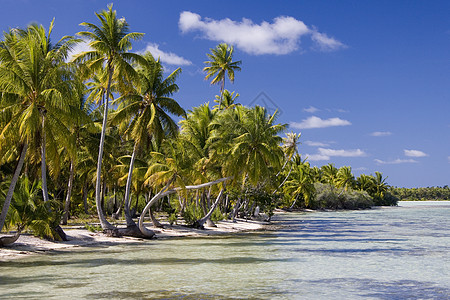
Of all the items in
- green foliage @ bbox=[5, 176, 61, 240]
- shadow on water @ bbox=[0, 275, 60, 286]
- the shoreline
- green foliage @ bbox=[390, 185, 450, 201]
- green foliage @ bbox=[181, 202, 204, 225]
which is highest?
green foliage @ bbox=[390, 185, 450, 201]

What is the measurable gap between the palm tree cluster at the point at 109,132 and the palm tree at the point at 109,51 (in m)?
0.06

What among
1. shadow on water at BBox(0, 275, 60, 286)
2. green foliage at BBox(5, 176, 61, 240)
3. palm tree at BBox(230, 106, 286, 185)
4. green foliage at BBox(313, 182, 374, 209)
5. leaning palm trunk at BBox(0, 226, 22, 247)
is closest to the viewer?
shadow on water at BBox(0, 275, 60, 286)

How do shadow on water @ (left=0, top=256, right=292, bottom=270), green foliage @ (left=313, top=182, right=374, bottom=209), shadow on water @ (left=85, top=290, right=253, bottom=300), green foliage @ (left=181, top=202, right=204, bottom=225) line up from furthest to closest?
green foliage @ (left=313, top=182, right=374, bottom=209), green foliage @ (left=181, top=202, right=204, bottom=225), shadow on water @ (left=0, top=256, right=292, bottom=270), shadow on water @ (left=85, top=290, right=253, bottom=300)

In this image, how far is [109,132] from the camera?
37188 millimetres

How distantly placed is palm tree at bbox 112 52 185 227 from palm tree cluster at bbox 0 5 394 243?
0.06 m

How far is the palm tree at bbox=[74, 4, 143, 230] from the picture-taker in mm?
25766

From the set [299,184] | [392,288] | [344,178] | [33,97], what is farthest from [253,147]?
[344,178]

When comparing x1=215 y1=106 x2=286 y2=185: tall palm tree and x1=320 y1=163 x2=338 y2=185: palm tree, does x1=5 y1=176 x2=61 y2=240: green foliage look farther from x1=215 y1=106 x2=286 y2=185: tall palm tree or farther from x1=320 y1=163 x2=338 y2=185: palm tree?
x1=320 y1=163 x2=338 y2=185: palm tree

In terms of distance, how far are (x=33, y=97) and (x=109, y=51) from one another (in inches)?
308

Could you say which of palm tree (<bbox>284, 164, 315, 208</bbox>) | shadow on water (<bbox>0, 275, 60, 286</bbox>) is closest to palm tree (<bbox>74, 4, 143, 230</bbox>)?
shadow on water (<bbox>0, 275, 60, 286</bbox>)

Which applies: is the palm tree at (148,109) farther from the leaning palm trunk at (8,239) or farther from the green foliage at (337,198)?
the green foliage at (337,198)

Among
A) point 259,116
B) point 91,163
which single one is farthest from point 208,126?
point 91,163

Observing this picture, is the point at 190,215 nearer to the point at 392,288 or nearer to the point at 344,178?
the point at 392,288

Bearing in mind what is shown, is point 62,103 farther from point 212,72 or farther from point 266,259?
point 212,72
